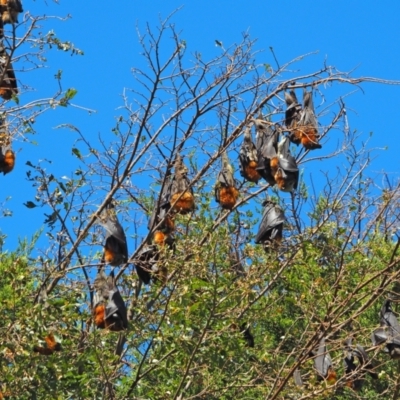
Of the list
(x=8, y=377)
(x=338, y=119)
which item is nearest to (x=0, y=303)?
(x=8, y=377)

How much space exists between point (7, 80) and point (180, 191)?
1.57 metres

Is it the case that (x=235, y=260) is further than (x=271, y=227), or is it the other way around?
(x=271, y=227)

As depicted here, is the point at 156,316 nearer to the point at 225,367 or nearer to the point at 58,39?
the point at 225,367

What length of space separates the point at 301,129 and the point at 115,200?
1632mm

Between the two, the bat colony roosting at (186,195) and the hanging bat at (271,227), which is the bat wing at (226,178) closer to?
the bat colony roosting at (186,195)

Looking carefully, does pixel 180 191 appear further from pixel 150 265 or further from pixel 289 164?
pixel 289 164

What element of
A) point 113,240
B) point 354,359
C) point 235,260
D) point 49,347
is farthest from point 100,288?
point 354,359

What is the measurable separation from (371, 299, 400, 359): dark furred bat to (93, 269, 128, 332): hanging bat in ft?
8.09

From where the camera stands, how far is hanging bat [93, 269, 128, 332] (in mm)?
7613

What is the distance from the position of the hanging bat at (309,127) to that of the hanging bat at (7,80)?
221cm

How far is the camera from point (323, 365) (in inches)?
309

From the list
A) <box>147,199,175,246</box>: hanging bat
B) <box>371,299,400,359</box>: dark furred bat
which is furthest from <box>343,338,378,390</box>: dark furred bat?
<box>147,199,175,246</box>: hanging bat

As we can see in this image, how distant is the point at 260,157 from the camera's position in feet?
27.3

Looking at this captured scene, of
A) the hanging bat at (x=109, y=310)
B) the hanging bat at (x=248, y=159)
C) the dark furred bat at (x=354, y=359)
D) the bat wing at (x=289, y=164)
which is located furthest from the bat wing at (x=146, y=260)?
the dark furred bat at (x=354, y=359)
